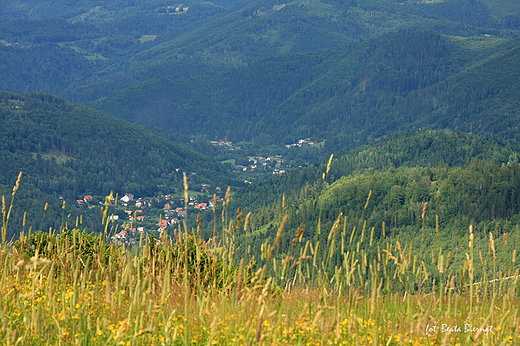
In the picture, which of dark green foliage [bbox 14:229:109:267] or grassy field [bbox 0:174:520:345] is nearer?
grassy field [bbox 0:174:520:345]

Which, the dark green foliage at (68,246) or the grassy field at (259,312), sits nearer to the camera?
the grassy field at (259,312)

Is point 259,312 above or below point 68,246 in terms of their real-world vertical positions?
above

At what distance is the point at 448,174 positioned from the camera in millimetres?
191000

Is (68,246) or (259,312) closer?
(259,312)

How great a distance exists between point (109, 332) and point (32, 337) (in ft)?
4.12

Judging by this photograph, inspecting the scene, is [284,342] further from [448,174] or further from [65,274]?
[448,174]

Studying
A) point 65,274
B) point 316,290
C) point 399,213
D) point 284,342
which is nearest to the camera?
point 284,342

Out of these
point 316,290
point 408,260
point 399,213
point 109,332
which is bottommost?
point 399,213

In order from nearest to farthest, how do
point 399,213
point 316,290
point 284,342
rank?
1. point 284,342
2. point 316,290
3. point 399,213

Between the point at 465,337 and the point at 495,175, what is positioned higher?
the point at 465,337

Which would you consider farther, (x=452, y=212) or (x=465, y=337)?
(x=452, y=212)

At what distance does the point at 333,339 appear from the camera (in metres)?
10.7

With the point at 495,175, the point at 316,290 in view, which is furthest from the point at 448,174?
the point at 316,290

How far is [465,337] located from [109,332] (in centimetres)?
635
